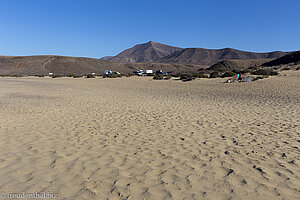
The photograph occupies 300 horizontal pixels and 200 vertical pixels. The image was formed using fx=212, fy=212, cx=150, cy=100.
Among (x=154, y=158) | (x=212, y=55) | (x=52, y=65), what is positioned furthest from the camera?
(x=212, y=55)

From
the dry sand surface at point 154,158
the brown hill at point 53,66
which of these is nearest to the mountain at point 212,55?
the brown hill at point 53,66

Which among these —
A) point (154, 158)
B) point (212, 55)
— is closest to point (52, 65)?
point (154, 158)

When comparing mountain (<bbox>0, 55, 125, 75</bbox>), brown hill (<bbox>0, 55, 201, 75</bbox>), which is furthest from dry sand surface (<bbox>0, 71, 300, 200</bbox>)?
mountain (<bbox>0, 55, 125, 75</bbox>)

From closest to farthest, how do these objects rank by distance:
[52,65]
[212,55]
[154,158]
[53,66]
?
[154,158], [53,66], [52,65], [212,55]

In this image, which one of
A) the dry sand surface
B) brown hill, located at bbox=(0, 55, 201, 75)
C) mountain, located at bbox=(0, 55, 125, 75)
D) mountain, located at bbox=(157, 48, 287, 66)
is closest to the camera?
the dry sand surface

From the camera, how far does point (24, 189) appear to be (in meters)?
3.31

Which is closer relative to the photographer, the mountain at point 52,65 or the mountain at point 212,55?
the mountain at point 52,65

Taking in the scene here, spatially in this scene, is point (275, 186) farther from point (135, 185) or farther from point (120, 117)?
point (120, 117)

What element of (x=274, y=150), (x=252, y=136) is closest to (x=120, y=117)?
(x=252, y=136)

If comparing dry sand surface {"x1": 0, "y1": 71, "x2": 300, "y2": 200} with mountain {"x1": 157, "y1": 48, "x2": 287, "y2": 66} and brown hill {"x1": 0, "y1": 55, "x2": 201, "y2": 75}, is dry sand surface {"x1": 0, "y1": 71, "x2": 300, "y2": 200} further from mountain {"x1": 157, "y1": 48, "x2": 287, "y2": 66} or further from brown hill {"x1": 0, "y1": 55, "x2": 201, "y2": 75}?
mountain {"x1": 157, "y1": 48, "x2": 287, "y2": 66}

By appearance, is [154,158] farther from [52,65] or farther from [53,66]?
[52,65]

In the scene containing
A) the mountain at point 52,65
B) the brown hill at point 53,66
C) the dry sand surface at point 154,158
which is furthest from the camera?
the mountain at point 52,65

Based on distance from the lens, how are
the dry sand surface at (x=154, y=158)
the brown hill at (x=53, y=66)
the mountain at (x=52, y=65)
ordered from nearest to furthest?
1. the dry sand surface at (x=154, y=158)
2. the brown hill at (x=53, y=66)
3. the mountain at (x=52, y=65)

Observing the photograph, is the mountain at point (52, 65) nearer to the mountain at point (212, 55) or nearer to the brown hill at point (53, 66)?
the brown hill at point (53, 66)
